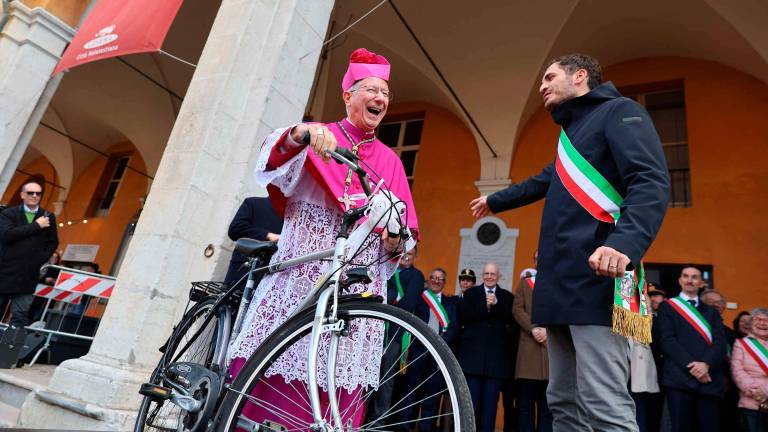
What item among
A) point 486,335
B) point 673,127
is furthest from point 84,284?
point 673,127

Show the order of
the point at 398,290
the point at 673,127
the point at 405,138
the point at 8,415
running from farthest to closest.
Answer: the point at 405,138 → the point at 673,127 → the point at 398,290 → the point at 8,415

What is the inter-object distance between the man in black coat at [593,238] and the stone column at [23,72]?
820 cm

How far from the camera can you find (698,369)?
4.56 meters

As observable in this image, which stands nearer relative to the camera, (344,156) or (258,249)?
(344,156)

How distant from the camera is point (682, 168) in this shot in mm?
8961

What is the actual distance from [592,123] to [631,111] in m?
0.14

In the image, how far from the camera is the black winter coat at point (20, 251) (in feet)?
17.9

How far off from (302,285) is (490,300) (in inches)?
155

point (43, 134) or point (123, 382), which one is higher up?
point (43, 134)

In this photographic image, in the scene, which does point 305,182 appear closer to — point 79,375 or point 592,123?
point 592,123

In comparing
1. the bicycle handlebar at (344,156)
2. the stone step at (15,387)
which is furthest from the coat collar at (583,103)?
the stone step at (15,387)

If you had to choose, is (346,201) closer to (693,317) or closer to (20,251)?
(693,317)

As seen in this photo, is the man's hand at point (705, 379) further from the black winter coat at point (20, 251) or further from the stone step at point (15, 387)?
the black winter coat at point (20, 251)

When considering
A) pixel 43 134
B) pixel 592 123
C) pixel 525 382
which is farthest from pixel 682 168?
pixel 43 134
